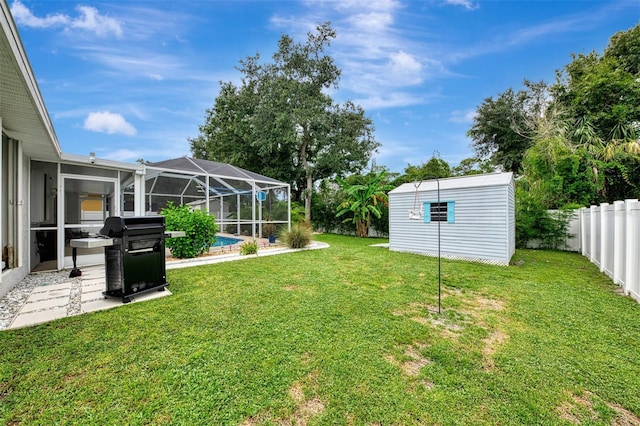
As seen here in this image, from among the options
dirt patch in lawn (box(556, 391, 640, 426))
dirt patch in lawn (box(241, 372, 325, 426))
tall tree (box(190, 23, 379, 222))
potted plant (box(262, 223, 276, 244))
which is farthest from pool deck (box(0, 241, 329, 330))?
tall tree (box(190, 23, 379, 222))

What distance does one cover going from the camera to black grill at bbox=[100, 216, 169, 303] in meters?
3.92

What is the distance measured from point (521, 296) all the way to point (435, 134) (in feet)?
44.3

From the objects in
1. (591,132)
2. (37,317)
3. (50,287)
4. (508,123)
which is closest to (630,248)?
(37,317)

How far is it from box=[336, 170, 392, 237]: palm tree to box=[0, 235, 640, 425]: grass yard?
8.69 m

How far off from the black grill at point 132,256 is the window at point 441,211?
23.9ft

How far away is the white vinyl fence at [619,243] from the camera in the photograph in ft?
14.1

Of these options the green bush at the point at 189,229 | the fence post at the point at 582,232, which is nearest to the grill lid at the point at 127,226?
the green bush at the point at 189,229

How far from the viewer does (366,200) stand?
13.3 meters

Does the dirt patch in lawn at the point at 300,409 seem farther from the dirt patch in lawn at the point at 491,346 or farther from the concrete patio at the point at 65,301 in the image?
the concrete patio at the point at 65,301

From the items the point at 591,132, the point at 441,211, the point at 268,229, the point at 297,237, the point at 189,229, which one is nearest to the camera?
the point at 189,229

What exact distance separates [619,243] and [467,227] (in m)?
3.15

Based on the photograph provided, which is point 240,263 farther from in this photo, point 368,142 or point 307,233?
point 368,142

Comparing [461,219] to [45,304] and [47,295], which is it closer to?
[45,304]

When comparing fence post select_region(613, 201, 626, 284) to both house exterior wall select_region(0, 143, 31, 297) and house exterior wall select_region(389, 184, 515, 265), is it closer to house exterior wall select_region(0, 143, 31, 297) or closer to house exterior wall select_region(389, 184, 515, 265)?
house exterior wall select_region(389, 184, 515, 265)
